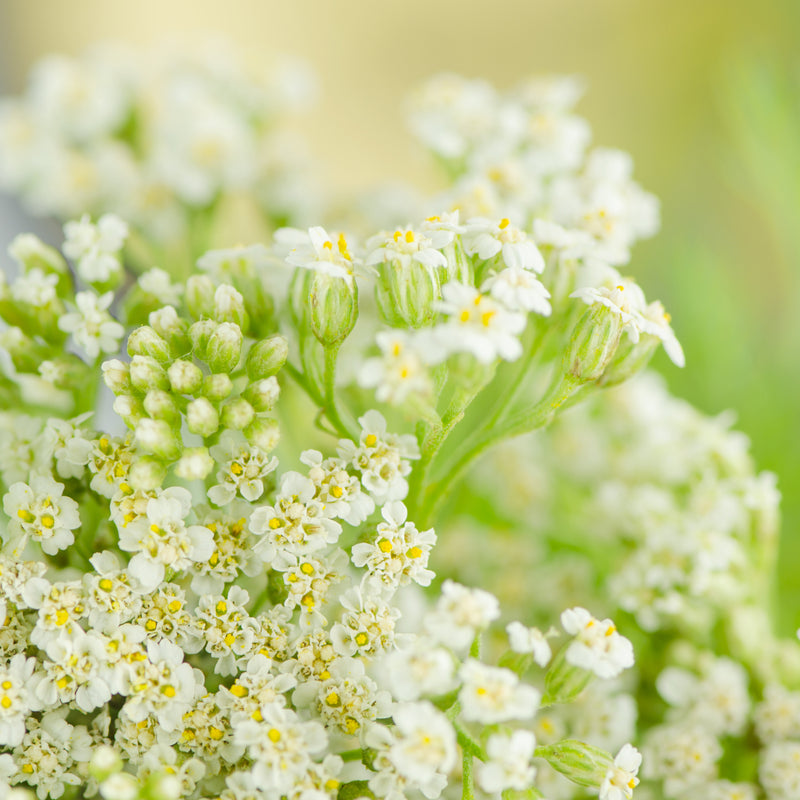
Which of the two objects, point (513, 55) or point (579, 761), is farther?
point (513, 55)

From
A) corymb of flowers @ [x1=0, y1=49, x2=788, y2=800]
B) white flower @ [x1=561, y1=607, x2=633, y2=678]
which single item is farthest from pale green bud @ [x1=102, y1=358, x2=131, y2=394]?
white flower @ [x1=561, y1=607, x2=633, y2=678]

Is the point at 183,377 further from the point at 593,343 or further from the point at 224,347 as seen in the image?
the point at 593,343

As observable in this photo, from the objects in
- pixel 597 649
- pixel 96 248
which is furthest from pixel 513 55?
pixel 597 649

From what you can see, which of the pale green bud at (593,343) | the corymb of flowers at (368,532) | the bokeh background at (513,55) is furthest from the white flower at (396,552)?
the bokeh background at (513,55)

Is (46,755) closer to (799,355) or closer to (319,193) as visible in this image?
(319,193)

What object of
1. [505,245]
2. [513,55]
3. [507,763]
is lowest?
[507,763]

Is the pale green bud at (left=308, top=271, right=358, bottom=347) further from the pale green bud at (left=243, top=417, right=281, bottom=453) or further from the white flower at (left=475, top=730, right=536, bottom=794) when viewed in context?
the white flower at (left=475, top=730, right=536, bottom=794)

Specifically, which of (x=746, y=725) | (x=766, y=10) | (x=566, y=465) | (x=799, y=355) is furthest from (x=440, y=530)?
(x=766, y=10)
